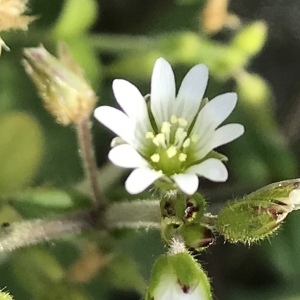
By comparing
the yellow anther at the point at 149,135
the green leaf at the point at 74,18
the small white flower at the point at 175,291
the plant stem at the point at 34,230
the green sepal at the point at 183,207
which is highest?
the green leaf at the point at 74,18

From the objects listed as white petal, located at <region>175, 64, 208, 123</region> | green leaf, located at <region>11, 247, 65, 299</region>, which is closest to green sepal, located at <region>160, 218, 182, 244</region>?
white petal, located at <region>175, 64, 208, 123</region>

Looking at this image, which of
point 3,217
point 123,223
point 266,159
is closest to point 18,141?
point 3,217

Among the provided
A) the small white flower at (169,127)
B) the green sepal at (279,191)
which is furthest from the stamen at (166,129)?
the green sepal at (279,191)

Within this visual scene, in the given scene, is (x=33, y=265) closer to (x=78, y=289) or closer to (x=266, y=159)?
(x=78, y=289)

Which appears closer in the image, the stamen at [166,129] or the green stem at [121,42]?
the stamen at [166,129]

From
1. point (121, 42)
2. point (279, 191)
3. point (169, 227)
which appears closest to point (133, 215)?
point (169, 227)

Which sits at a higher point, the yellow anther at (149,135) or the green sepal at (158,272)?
the yellow anther at (149,135)

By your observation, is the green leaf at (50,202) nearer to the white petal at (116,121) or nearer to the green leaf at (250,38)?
the white petal at (116,121)

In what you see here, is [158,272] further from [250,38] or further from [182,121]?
[250,38]
